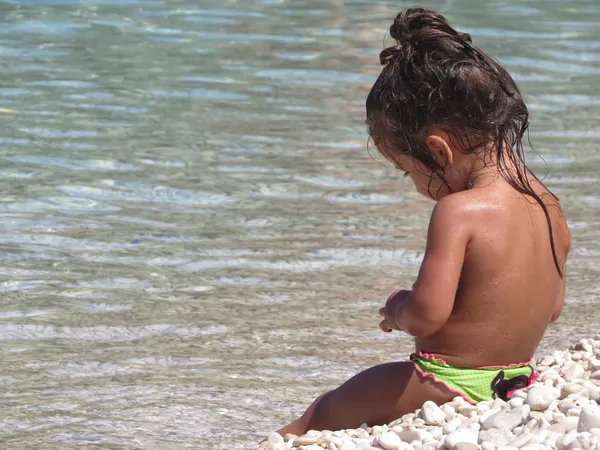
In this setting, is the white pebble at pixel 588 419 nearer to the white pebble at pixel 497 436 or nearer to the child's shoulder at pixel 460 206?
the white pebble at pixel 497 436

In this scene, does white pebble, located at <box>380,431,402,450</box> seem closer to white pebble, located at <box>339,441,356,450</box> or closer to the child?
white pebble, located at <box>339,441,356,450</box>

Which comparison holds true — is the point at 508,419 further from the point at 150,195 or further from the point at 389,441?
the point at 150,195

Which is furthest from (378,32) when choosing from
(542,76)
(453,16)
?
(542,76)

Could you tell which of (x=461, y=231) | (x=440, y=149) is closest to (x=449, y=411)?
(x=461, y=231)

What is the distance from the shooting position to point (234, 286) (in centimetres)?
557

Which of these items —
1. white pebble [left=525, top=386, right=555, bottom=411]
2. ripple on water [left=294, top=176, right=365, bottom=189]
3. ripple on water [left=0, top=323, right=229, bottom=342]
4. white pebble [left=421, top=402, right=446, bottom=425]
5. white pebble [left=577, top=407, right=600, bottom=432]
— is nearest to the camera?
white pebble [left=577, top=407, right=600, bottom=432]

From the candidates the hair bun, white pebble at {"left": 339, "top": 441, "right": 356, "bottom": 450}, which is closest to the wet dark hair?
the hair bun

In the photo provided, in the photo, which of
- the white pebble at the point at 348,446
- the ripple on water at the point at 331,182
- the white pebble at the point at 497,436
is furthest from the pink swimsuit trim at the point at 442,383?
the ripple on water at the point at 331,182

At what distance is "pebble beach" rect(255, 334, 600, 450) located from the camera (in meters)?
2.85

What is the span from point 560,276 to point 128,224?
3.40 meters

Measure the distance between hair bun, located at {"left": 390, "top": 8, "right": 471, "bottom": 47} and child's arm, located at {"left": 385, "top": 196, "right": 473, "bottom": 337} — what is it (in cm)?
51

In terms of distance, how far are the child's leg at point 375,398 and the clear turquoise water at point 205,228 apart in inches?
21.6

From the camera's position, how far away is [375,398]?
3.47 metres

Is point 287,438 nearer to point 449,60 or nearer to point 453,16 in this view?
point 449,60
